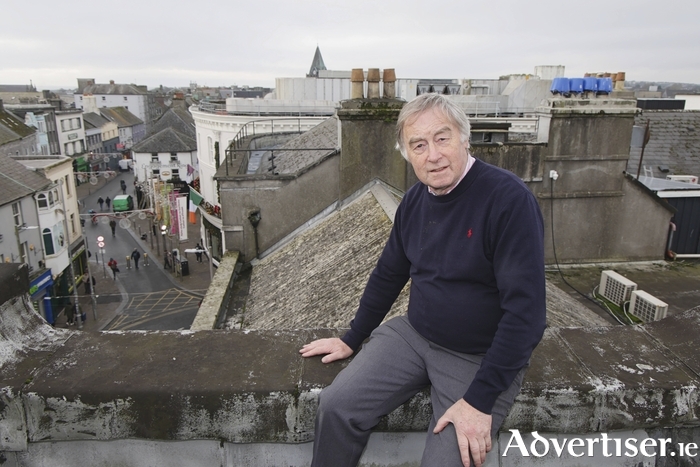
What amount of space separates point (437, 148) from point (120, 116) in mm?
94657

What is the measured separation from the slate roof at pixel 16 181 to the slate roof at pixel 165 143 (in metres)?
27.6

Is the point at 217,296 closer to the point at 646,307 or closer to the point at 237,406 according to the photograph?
the point at 237,406

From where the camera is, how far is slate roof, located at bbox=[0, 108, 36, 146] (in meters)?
40.9

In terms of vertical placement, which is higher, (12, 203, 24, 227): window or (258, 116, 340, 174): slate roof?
(258, 116, 340, 174): slate roof

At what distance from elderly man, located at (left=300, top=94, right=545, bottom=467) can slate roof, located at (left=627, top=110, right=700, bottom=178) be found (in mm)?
20727

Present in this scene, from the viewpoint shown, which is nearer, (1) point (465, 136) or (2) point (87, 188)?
(1) point (465, 136)

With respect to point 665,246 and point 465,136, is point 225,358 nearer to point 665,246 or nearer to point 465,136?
point 465,136

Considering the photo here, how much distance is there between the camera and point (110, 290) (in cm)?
3114

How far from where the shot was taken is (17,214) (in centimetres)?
2567

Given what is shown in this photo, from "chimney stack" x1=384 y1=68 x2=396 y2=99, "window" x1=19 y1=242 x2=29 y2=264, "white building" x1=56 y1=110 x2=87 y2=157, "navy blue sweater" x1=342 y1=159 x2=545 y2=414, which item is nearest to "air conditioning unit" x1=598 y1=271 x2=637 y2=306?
"chimney stack" x1=384 y1=68 x2=396 y2=99

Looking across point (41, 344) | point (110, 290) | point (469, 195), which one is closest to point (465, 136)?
point (469, 195)

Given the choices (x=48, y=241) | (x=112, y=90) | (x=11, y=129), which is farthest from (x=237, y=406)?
(x=112, y=90)

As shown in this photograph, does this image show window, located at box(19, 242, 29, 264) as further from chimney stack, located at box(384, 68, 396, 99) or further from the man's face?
the man's face

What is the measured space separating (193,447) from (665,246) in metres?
15.8
